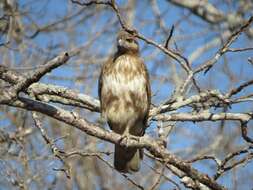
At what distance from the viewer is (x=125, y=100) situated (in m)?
5.46

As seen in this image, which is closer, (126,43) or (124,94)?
(124,94)

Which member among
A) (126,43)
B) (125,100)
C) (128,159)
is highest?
(126,43)

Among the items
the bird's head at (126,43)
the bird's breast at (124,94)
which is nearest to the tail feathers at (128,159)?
the bird's breast at (124,94)

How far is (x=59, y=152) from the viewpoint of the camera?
4062 millimetres

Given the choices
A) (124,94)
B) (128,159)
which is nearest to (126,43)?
(124,94)

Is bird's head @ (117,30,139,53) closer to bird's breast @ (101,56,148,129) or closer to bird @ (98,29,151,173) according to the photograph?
bird @ (98,29,151,173)

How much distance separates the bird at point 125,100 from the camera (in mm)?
5438

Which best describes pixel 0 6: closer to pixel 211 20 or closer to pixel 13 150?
pixel 13 150

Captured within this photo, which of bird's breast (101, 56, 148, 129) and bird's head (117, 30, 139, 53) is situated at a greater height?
bird's head (117, 30, 139, 53)

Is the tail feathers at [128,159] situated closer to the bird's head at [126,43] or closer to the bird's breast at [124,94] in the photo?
the bird's breast at [124,94]

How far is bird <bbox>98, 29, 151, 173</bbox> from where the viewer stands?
5438mm

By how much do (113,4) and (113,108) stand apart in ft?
4.58

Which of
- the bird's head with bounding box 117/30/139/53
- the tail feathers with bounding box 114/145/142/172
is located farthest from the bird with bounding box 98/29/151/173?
the bird's head with bounding box 117/30/139/53

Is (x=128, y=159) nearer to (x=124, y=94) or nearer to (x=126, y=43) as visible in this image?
(x=124, y=94)
